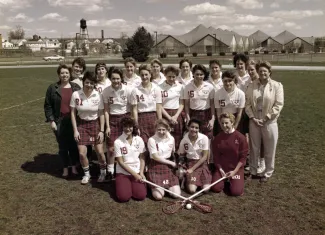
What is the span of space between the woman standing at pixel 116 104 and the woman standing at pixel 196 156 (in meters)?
1.09

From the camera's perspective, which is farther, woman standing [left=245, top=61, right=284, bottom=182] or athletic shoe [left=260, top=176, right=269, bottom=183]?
athletic shoe [left=260, top=176, right=269, bottom=183]

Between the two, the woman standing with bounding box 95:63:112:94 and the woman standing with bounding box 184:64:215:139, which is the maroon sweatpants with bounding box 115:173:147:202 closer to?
the woman standing with bounding box 184:64:215:139

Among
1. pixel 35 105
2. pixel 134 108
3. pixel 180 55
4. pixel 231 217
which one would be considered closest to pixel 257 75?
pixel 134 108

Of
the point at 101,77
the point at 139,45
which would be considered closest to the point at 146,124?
the point at 101,77

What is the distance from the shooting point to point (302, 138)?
9086 mm

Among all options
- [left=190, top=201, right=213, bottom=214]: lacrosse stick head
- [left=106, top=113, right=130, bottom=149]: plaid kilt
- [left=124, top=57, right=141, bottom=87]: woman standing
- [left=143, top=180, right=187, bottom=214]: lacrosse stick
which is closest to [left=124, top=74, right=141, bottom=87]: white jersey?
[left=124, top=57, right=141, bottom=87]: woman standing

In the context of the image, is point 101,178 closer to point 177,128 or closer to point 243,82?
point 177,128

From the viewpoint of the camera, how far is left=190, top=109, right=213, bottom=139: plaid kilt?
6309mm

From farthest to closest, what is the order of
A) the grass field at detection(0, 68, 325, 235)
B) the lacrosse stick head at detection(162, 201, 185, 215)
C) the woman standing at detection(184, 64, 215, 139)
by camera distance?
the woman standing at detection(184, 64, 215, 139) → the lacrosse stick head at detection(162, 201, 185, 215) → the grass field at detection(0, 68, 325, 235)

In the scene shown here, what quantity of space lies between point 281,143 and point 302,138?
791mm

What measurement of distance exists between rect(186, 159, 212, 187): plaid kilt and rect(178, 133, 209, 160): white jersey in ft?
0.39

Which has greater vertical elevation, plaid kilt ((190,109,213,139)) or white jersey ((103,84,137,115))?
white jersey ((103,84,137,115))

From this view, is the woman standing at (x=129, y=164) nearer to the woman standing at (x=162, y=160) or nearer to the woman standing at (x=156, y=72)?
the woman standing at (x=162, y=160)

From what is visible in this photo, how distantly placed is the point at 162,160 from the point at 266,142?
77.3 inches
